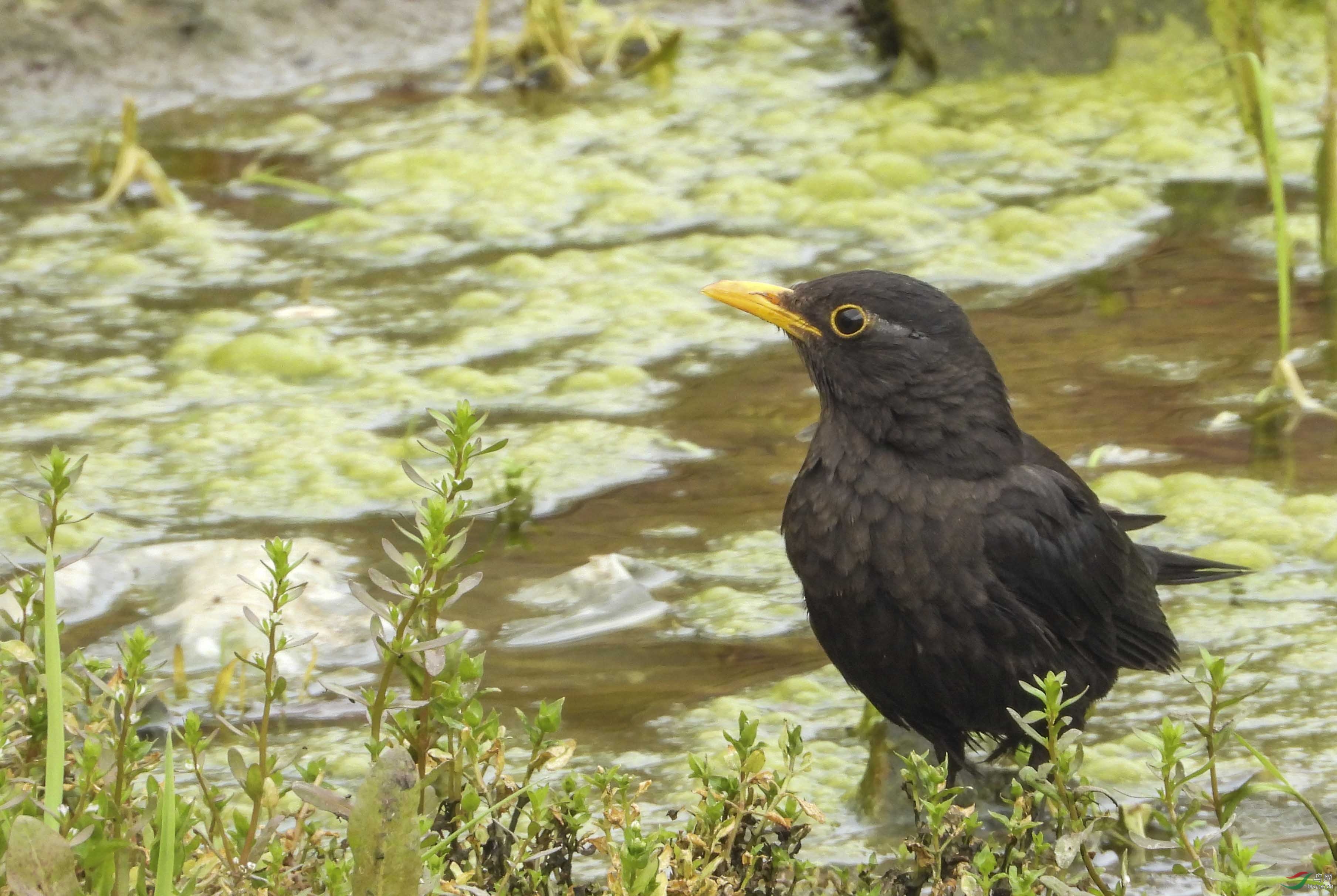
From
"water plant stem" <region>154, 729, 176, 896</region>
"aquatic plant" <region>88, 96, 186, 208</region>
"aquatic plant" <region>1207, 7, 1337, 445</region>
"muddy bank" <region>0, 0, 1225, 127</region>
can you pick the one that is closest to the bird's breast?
"water plant stem" <region>154, 729, 176, 896</region>

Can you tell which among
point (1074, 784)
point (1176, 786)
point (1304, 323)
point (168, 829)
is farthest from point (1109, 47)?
point (168, 829)

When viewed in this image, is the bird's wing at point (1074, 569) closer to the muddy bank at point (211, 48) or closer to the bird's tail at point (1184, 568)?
the bird's tail at point (1184, 568)

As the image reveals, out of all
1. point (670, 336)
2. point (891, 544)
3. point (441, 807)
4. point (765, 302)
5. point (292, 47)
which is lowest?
point (670, 336)

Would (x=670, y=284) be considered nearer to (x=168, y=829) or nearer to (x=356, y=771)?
(x=356, y=771)

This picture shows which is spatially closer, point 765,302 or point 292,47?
point 765,302

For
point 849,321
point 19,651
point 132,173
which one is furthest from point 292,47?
point 19,651

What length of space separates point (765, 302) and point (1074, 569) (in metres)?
0.79

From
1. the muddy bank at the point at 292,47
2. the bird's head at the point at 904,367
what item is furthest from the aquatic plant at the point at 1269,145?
the muddy bank at the point at 292,47

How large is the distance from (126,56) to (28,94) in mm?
418

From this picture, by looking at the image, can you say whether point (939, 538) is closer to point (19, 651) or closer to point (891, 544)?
point (891, 544)

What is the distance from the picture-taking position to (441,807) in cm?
228

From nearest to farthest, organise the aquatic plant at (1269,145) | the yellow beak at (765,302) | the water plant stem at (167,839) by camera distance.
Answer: the water plant stem at (167,839) → the yellow beak at (765,302) → the aquatic plant at (1269,145)

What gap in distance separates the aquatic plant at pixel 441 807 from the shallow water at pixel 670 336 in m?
0.49

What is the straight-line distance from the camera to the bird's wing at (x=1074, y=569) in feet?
9.45
